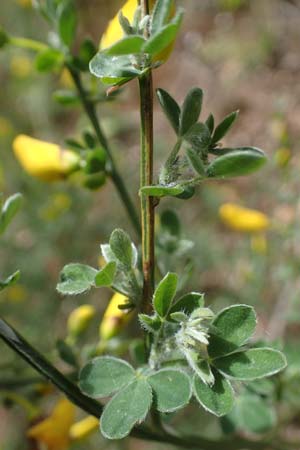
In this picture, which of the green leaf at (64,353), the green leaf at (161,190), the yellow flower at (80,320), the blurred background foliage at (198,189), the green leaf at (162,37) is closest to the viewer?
the green leaf at (162,37)

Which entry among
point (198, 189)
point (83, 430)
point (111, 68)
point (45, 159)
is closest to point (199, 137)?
point (111, 68)

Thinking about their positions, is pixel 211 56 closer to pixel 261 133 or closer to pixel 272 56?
pixel 272 56

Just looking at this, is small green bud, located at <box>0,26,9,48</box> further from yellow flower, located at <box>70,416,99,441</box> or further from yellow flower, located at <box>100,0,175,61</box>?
yellow flower, located at <box>70,416,99,441</box>

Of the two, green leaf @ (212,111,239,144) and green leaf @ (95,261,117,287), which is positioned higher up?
green leaf @ (212,111,239,144)

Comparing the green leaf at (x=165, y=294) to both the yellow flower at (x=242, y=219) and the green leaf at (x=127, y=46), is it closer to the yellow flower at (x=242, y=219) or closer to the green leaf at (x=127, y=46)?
the green leaf at (x=127, y=46)

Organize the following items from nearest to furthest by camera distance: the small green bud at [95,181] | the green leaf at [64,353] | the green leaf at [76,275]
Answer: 1. the green leaf at [76,275]
2. the green leaf at [64,353]
3. the small green bud at [95,181]

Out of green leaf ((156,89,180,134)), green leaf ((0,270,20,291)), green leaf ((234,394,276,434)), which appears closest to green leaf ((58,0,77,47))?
green leaf ((156,89,180,134))

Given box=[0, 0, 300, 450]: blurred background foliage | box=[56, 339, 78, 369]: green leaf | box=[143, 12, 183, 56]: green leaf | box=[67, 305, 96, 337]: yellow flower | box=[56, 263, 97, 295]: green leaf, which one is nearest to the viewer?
box=[143, 12, 183, 56]: green leaf

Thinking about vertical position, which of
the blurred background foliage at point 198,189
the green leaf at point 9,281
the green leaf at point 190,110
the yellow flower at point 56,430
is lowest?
the blurred background foliage at point 198,189

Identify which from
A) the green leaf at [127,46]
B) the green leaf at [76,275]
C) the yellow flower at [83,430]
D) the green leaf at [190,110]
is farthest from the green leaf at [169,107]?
the yellow flower at [83,430]
